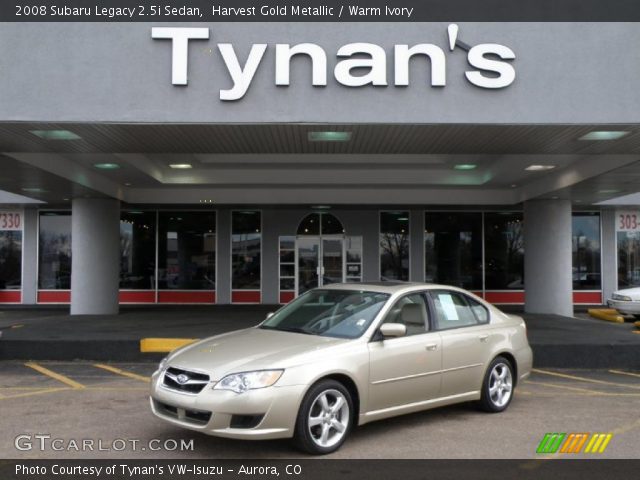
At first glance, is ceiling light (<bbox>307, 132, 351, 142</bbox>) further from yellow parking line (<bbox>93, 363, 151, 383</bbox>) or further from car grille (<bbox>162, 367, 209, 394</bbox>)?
car grille (<bbox>162, 367, 209, 394</bbox>)

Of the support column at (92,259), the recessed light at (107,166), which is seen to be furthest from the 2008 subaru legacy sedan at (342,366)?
the support column at (92,259)

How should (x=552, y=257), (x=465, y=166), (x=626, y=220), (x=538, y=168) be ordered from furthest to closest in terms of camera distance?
(x=626, y=220)
(x=552, y=257)
(x=465, y=166)
(x=538, y=168)

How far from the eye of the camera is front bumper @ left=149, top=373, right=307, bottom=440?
497cm

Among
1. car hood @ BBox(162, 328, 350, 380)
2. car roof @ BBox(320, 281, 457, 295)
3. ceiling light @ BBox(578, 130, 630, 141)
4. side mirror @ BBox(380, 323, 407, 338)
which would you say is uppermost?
ceiling light @ BBox(578, 130, 630, 141)

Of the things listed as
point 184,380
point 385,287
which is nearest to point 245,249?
point 385,287

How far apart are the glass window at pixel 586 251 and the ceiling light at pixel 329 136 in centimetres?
1469

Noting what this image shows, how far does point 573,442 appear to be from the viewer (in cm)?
590

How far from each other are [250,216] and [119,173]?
6968mm

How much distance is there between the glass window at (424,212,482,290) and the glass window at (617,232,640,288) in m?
5.21

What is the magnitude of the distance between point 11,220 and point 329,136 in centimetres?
1608

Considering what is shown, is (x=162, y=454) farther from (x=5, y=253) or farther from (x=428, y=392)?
(x=5, y=253)

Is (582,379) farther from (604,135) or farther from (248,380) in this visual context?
(248,380)

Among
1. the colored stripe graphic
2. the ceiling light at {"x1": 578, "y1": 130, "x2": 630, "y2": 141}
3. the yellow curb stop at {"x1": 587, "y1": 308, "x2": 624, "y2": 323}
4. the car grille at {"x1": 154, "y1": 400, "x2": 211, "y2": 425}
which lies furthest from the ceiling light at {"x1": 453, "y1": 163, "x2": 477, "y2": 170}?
the car grille at {"x1": 154, "y1": 400, "x2": 211, "y2": 425}

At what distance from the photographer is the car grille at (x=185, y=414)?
5078mm
